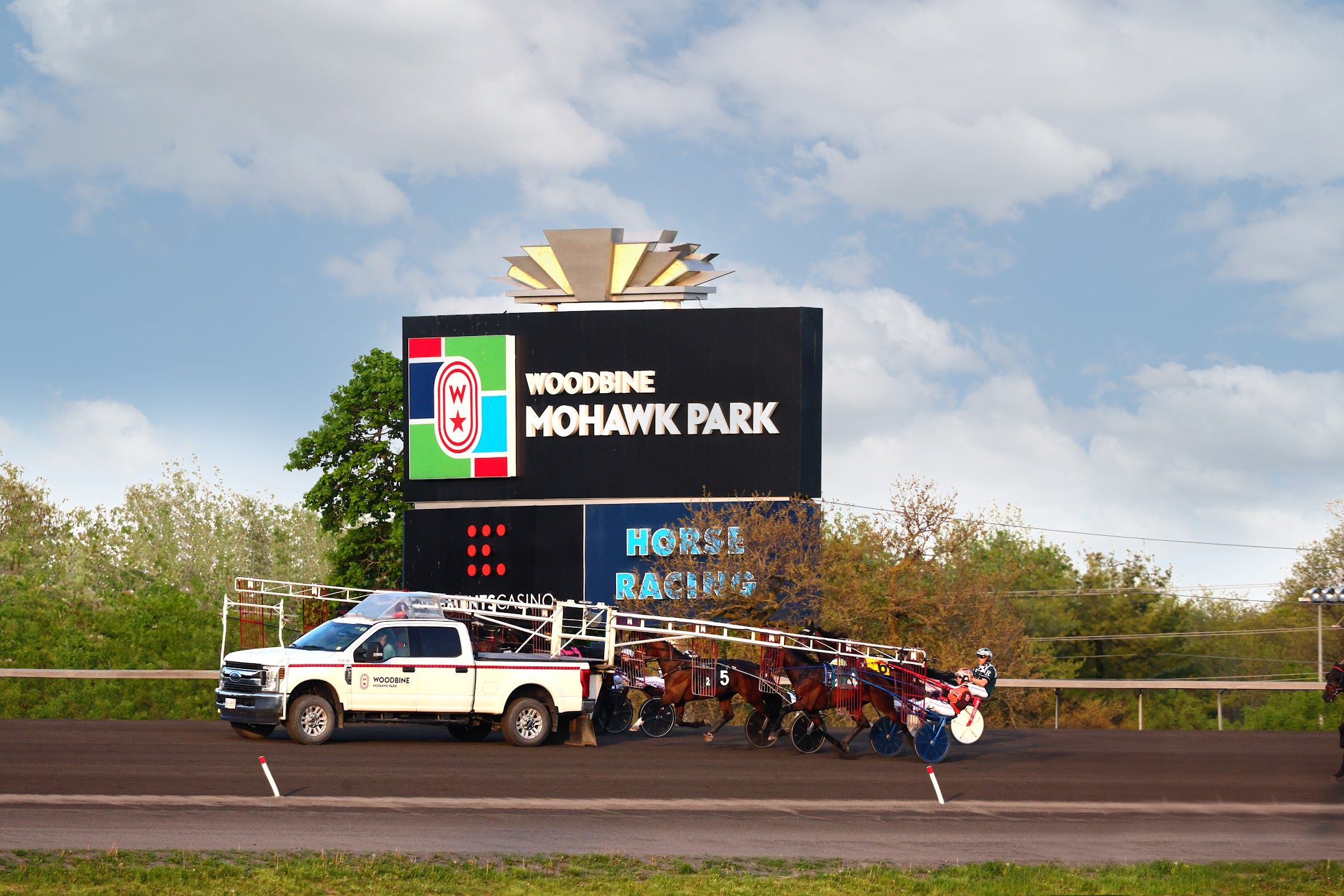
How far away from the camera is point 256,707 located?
2491cm

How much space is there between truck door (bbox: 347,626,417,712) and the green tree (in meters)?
33.7

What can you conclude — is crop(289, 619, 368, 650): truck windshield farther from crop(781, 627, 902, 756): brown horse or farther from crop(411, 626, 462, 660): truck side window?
crop(781, 627, 902, 756): brown horse

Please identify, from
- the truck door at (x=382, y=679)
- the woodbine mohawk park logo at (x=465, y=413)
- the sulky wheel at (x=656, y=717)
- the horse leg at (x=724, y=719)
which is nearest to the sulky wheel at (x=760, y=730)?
the horse leg at (x=724, y=719)

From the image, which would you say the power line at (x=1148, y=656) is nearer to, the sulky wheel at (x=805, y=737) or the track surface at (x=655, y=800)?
the track surface at (x=655, y=800)

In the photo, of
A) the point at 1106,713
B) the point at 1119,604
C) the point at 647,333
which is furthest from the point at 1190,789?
the point at 1119,604

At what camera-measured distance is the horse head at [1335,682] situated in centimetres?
2256

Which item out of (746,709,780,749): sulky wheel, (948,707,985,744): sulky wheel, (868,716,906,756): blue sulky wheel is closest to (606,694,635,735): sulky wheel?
(746,709,780,749): sulky wheel

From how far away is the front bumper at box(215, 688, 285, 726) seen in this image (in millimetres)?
24875

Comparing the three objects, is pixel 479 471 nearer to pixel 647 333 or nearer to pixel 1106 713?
pixel 647 333

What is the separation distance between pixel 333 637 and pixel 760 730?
7.57 meters

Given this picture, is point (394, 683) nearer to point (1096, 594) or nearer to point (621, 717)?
point (621, 717)

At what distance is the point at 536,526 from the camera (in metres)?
34.8

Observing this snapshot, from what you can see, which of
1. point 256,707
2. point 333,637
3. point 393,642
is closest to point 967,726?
point 393,642

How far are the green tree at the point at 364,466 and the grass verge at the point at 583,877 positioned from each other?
45.7 metres
